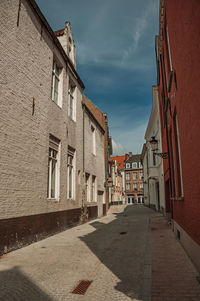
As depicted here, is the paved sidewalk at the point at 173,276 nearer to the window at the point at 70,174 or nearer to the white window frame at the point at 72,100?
the window at the point at 70,174

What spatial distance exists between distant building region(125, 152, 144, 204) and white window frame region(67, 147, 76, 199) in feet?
157

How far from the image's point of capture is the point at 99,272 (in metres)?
4.63

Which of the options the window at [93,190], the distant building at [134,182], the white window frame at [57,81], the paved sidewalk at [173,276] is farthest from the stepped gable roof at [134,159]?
the paved sidewalk at [173,276]

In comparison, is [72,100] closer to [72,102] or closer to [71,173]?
[72,102]

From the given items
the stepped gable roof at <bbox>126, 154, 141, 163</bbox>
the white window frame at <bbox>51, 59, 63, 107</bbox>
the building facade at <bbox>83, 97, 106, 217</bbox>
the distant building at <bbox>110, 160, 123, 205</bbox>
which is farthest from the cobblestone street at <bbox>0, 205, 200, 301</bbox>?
the stepped gable roof at <bbox>126, 154, 141, 163</bbox>

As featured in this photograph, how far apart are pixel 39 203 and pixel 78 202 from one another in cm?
482

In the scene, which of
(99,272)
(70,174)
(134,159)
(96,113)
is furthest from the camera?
(134,159)

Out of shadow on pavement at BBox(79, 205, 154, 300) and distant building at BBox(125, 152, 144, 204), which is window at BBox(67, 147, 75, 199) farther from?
distant building at BBox(125, 152, 144, 204)

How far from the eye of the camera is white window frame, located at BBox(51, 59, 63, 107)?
1038 centimetres

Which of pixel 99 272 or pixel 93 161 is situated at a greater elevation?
pixel 93 161

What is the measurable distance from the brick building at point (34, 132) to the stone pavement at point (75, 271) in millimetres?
1129

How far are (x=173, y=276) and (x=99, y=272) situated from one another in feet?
4.65

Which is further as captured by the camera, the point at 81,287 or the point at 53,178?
the point at 53,178

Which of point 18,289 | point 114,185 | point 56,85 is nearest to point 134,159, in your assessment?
point 114,185
